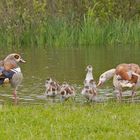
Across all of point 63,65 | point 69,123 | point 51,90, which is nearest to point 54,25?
point 63,65

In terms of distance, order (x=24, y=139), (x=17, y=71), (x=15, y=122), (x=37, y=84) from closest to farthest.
A: (x=24, y=139) → (x=15, y=122) → (x=17, y=71) → (x=37, y=84)

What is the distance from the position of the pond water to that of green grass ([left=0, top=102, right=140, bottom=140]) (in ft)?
7.53

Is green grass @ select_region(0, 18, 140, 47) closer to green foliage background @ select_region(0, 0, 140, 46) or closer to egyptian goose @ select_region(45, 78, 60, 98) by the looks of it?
green foliage background @ select_region(0, 0, 140, 46)

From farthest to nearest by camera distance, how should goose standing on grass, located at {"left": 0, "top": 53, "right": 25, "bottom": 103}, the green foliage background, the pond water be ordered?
the green foliage background → the pond water → goose standing on grass, located at {"left": 0, "top": 53, "right": 25, "bottom": 103}

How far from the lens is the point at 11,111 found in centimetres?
884

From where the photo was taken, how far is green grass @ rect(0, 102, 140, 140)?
719 centimetres

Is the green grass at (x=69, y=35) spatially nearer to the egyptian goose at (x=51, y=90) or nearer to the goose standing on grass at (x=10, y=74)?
the egyptian goose at (x=51, y=90)

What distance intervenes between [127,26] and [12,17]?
4770 mm

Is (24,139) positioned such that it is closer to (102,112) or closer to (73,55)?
(102,112)

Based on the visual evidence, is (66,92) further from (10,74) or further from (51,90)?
(10,74)

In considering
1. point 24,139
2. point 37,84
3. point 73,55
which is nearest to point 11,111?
point 24,139

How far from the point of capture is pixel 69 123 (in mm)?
7891

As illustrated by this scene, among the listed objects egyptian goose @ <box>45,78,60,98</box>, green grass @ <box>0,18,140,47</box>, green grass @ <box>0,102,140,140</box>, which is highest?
green grass @ <box>0,102,140,140</box>

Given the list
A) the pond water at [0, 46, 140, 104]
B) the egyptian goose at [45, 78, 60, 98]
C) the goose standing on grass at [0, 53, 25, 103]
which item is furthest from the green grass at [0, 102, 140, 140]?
the pond water at [0, 46, 140, 104]
